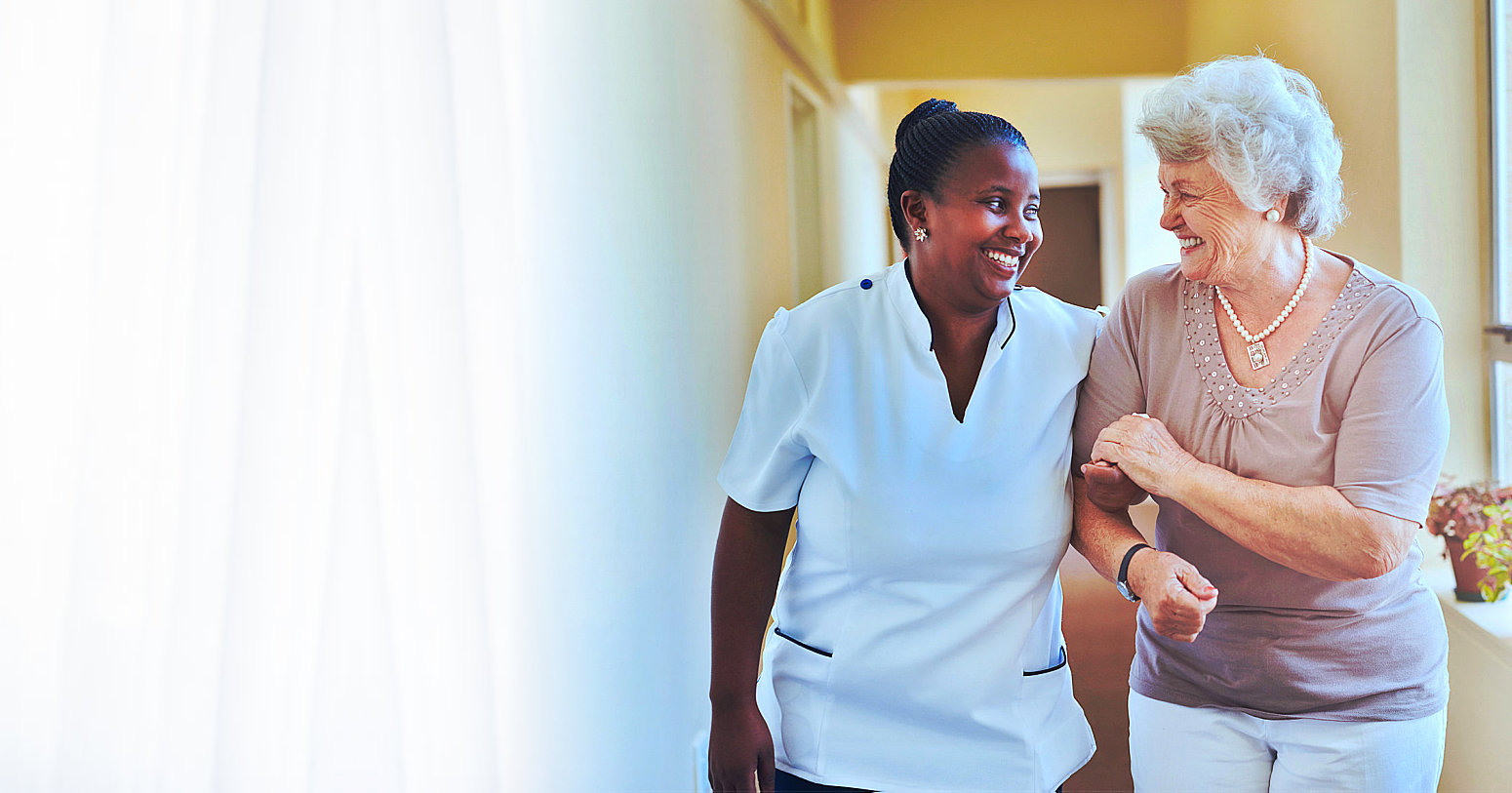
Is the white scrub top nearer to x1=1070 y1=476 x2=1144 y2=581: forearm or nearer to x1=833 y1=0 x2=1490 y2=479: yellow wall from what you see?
x1=1070 y1=476 x2=1144 y2=581: forearm

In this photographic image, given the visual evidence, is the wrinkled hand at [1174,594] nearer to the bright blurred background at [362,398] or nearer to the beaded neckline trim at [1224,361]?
the beaded neckline trim at [1224,361]

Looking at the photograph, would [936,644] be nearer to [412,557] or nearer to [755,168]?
[412,557]

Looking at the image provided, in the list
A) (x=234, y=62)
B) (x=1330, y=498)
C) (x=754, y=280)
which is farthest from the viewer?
(x=754, y=280)

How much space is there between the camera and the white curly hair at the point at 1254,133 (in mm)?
1315

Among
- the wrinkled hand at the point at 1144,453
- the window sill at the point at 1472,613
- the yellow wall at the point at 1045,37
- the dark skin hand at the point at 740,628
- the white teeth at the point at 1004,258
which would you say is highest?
the yellow wall at the point at 1045,37

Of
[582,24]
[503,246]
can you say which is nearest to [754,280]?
[582,24]

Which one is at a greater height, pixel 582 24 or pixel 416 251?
pixel 582 24

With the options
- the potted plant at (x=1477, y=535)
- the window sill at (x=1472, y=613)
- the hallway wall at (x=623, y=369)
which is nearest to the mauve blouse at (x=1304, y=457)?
the hallway wall at (x=623, y=369)

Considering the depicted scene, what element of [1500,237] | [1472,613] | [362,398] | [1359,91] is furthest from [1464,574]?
[362,398]

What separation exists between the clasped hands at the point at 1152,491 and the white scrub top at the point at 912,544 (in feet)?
0.23

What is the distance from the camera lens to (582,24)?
6.22 ft

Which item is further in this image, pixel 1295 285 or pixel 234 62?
pixel 1295 285

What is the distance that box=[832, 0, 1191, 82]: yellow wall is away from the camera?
5254 mm

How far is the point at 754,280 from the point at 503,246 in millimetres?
1986
